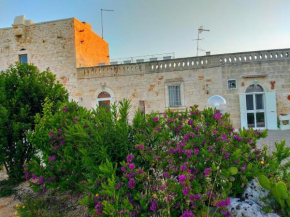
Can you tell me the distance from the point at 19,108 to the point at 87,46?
13.5 meters

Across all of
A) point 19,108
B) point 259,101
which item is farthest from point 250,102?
point 19,108

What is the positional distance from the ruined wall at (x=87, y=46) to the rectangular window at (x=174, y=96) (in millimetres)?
6703

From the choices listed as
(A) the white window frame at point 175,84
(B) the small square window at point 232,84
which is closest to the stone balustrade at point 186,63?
(A) the white window frame at point 175,84

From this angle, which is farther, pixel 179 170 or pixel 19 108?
pixel 19 108

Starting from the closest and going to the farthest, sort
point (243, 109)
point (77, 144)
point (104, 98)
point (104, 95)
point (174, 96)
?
point (77, 144) < point (243, 109) < point (174, 96) < point (104, 98) < point (104, 95)

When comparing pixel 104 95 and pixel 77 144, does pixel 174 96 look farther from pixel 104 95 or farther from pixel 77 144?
pixel 77 144

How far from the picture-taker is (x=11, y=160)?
496cm

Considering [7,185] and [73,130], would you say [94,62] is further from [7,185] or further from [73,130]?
[73,130]

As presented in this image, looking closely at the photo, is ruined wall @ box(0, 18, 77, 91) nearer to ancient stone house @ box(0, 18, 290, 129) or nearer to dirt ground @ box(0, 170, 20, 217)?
ancient stone house @ box(0, 18, 290, 129)

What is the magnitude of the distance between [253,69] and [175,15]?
599cm

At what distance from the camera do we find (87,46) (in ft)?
57.6

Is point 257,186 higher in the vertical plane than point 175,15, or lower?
lower

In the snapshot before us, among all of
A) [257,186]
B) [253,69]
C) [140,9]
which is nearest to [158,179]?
[257,186]

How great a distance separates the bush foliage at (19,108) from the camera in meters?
4.75
